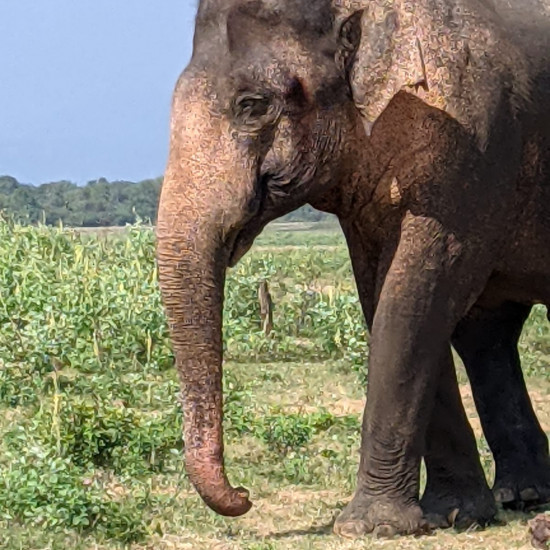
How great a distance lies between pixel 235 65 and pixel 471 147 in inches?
32.9

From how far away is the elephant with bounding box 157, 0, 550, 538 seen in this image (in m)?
5.51

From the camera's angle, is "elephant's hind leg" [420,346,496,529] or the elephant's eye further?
"elephant's hind leg" [420,346,496,529]

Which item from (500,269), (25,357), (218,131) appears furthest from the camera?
(25,357)

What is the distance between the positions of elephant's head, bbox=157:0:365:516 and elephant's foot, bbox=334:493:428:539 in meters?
0.66

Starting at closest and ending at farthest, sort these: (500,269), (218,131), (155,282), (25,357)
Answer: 1. (218,131)
2. (500,269)
3. (25,357)
4. (155,282)

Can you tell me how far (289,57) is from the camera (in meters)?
5.67

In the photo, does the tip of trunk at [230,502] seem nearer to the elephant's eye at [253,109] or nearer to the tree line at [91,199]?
the elephant's eye at [253,109]

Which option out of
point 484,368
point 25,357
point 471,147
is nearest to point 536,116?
point 471,147

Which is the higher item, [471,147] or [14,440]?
[471,147]

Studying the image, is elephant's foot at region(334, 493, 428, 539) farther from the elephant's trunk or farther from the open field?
the elephant's trunk

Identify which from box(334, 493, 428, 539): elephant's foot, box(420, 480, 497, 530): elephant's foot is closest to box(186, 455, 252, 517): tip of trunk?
box(334, 493, 428, 539): elephant's foot

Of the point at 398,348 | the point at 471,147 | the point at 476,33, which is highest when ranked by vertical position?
the point at 476,33

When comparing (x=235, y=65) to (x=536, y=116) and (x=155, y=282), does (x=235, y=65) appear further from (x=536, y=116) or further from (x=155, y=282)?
(x=155, y=282)

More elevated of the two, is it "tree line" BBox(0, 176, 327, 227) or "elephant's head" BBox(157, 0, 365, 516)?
"elephant's head" BBox(157, 0, 365, 516)
